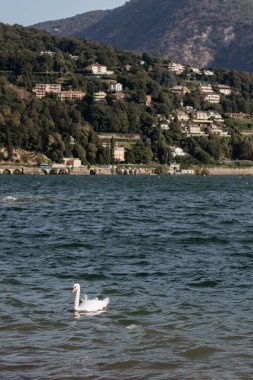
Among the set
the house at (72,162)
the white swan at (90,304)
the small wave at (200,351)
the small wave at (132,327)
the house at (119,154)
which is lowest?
the small wave at (200,351)

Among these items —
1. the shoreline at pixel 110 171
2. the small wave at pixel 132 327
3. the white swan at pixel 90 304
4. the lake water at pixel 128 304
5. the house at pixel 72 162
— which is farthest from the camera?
the house at pixel 72 162

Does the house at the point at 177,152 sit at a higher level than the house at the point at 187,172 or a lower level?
higher

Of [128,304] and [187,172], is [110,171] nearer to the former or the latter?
[187,172]

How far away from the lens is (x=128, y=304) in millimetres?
16000

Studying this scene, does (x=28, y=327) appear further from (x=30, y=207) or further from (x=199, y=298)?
(x=30, y=207)

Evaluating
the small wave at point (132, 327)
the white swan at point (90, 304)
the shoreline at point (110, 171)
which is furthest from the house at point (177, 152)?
the small wave at point (132, 327)

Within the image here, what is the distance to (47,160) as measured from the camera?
550ft

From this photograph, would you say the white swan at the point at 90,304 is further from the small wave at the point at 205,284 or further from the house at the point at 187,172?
the house at the point at 187,172

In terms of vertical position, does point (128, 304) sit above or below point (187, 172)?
above

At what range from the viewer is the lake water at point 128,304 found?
11.8 meters

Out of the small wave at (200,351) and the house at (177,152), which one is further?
the house at (177,152)

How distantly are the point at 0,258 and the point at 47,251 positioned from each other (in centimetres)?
238

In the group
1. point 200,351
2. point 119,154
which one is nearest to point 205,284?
point 200,351

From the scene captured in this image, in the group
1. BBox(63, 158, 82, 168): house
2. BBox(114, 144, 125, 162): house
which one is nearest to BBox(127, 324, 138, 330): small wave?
BBox(63, 158, 82, 168): house
